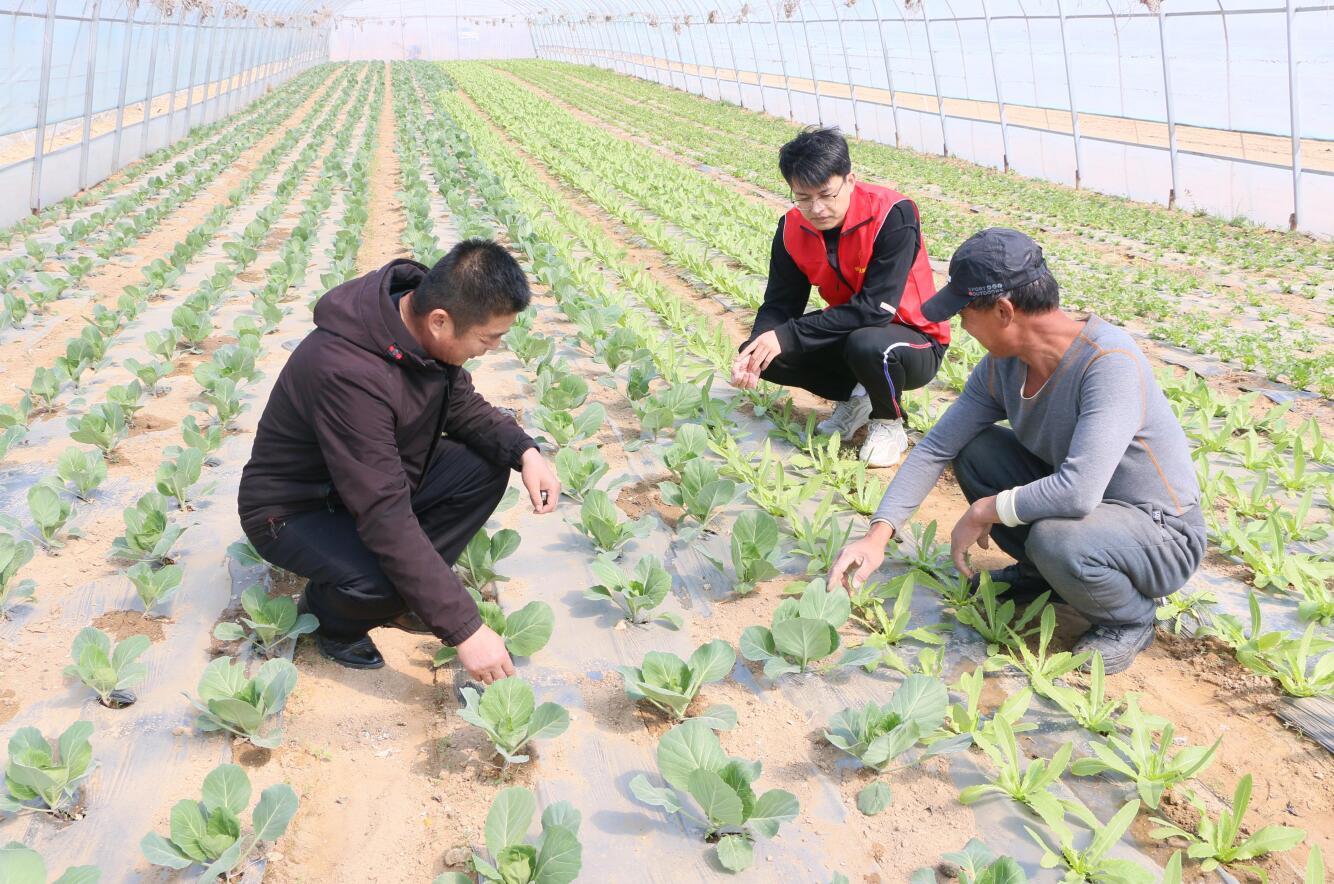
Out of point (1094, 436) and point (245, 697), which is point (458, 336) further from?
point (1094, 436)

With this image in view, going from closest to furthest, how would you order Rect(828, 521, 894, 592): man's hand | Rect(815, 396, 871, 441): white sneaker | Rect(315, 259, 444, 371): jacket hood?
Rect(315, 259, 444, 371): jacket hood
Rect(828, 521, 894, 592): man's hand
Rect(815, 396, 871, 441): white sneaker

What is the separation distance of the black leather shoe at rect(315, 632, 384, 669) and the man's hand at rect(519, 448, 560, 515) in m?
0.60

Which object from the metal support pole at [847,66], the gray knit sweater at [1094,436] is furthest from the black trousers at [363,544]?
the metal support pole at [847,66]

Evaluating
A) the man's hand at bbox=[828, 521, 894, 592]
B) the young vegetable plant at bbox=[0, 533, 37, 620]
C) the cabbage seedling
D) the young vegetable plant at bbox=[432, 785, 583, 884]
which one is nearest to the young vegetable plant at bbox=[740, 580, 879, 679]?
the man's hand at bbox=[828, 521, 894, 592]

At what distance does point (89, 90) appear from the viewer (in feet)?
38.0

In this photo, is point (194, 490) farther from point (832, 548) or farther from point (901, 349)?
point (901, 349)

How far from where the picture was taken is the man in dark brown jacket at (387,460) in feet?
7.56

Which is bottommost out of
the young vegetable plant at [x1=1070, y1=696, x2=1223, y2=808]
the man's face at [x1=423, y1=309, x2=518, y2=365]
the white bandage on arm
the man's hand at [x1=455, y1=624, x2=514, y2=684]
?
the young vegetable plant at [x1=1070, y1=696, x2=1223, y2=808]

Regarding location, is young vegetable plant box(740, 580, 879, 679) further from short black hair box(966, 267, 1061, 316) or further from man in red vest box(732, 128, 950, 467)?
man in red vest box(732, 128, 950, 467)

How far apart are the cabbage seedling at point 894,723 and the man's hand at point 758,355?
1.61 metres

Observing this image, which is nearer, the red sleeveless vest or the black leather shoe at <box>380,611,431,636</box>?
the black leather shoe at <box>380,611,431,636</box>

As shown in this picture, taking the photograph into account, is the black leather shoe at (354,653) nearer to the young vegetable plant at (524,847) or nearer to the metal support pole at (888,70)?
the young vegetable plant at (524,847)

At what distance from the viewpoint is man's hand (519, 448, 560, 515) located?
9.15 ft

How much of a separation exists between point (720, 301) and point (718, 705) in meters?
4.41
